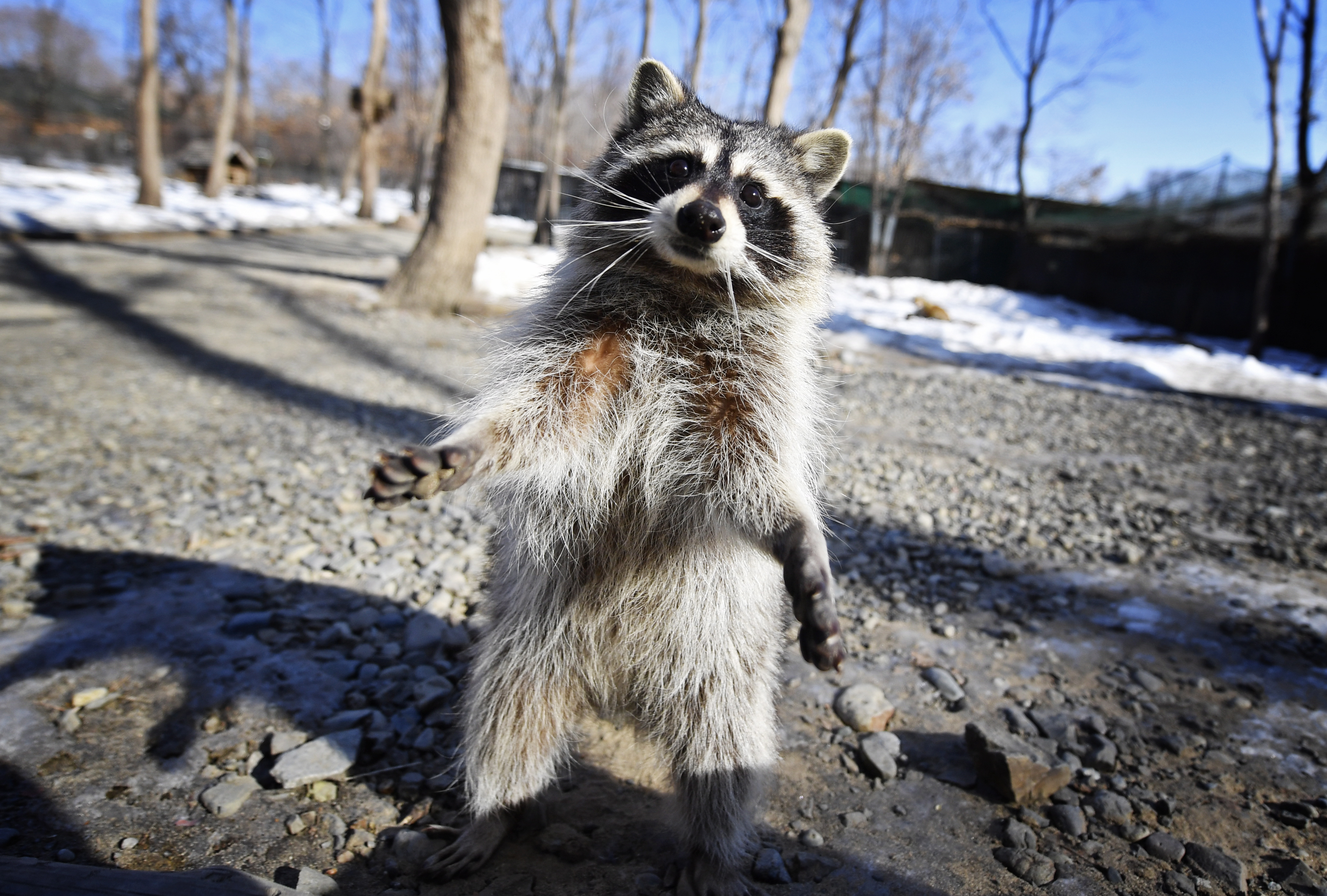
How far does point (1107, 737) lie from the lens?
2.52 metres

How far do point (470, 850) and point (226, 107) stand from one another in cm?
2795

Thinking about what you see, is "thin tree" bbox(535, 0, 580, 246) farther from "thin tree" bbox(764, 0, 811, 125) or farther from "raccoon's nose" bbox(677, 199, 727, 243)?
"raccoon's nose" bbox(677, 199, 727, 243)

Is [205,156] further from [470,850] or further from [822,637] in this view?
[822,637]

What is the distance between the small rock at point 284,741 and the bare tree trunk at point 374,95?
17.7m

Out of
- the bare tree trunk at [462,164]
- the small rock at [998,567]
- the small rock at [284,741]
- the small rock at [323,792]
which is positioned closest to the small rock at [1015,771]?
the small rock at [998,567]

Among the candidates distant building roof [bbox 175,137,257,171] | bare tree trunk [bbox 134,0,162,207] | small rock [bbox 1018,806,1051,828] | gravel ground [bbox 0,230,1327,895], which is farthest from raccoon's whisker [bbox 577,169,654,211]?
distant building roof [bbox 175,137,257,171]

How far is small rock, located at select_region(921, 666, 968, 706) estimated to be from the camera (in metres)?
2.76

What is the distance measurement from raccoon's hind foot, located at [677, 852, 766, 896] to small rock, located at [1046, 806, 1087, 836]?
931 millimetres

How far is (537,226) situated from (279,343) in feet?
52.7

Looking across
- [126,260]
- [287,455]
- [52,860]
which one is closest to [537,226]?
[126,260]

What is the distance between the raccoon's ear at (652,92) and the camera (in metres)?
2.56

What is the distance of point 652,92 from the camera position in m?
2.60

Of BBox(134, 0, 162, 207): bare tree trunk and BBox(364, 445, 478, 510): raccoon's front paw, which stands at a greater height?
BBox(134, 0, 162, 207): bare tree trunk

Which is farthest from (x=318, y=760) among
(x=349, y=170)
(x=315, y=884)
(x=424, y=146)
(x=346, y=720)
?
(x=349, y=170)
